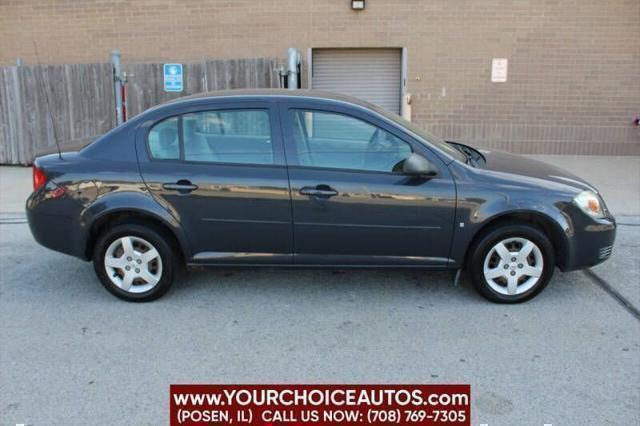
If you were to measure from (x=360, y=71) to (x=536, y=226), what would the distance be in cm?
727

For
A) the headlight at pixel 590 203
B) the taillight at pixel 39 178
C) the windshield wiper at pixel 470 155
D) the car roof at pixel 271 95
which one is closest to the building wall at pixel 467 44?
the windshield wiper at pixel 470 155

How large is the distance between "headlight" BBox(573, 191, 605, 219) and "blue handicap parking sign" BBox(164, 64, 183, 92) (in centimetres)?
744

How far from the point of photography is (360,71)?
36.1 ft

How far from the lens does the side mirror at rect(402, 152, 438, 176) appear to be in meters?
4.18

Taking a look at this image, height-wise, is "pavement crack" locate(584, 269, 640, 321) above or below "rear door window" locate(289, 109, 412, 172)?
below

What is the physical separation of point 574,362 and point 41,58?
11.5 metres

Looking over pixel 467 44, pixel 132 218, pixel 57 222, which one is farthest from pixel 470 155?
pixel 467 44

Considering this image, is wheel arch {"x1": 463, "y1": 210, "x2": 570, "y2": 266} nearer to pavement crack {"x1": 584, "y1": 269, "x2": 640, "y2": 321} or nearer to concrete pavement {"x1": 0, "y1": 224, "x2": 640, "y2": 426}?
concrete pavement {"x1": 0, "y1": 224, "x2": 640, "y2": 426}

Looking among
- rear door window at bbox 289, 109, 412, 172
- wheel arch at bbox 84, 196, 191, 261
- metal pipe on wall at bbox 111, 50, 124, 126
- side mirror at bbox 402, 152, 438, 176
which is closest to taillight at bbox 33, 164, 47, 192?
wheel arch at bbox 84, 196, 191, 261

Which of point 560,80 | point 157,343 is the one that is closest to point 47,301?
point 157,343

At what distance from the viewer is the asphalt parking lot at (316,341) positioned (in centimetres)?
319

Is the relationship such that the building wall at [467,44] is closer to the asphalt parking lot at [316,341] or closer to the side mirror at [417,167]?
the asphalt parking lot at [316,341]

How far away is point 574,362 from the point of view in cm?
357

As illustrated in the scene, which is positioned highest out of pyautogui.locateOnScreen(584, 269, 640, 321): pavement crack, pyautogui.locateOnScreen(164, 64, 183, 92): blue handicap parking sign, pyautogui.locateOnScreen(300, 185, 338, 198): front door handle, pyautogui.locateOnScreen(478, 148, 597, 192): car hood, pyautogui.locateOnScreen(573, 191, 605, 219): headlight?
pyautogui.locateOnScreen(164, 64, 183, 92): blue handicap parking sign
